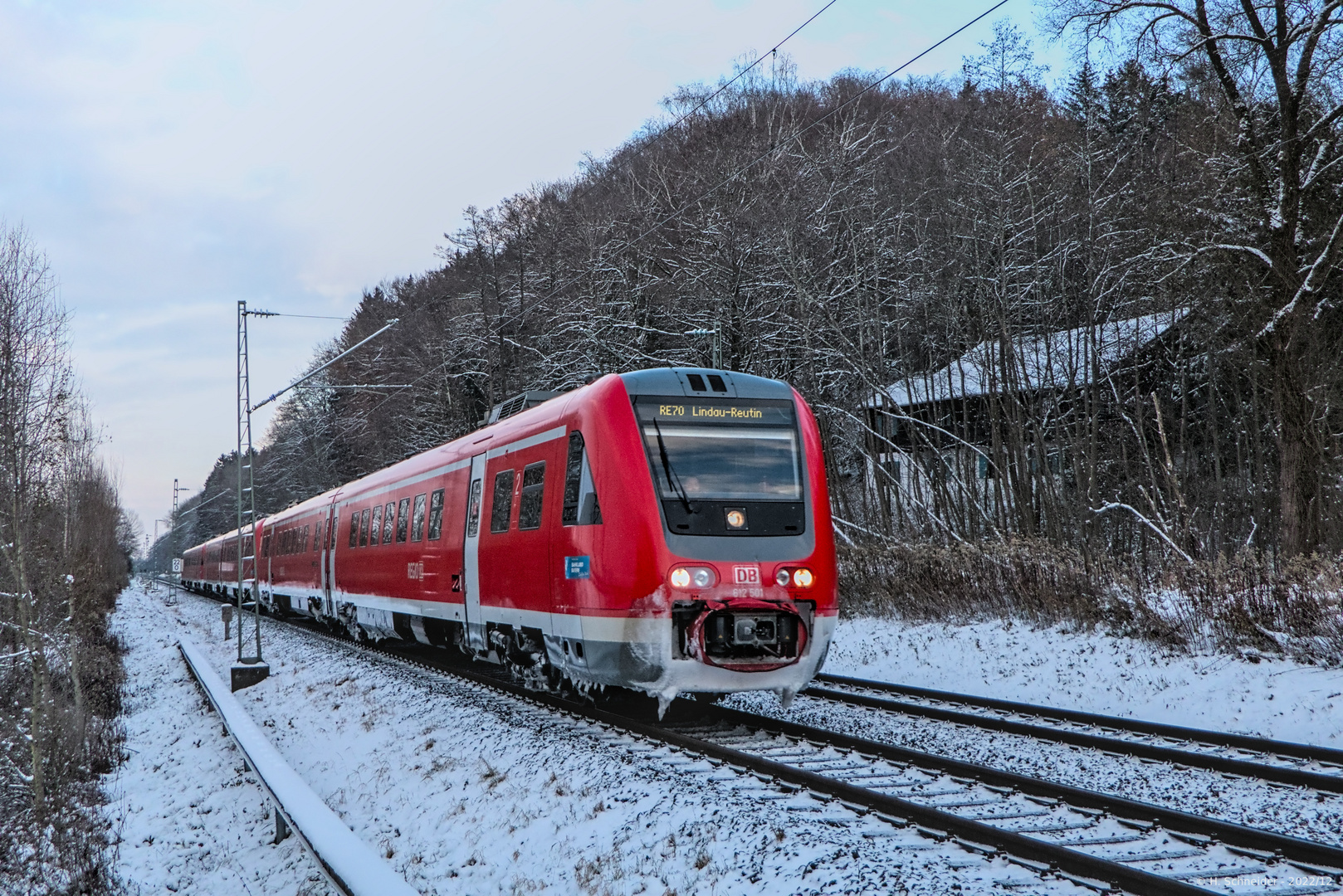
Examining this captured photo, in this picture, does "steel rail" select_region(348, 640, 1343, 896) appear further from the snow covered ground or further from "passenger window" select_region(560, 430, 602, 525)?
the snow covered ground

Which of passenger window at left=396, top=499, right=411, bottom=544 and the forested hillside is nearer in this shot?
passenger window at left=396, top=499, right=411, bottom=544

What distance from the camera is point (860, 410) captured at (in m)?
25.2

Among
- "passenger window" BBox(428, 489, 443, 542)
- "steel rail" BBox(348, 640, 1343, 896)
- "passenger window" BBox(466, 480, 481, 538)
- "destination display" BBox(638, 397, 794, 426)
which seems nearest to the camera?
"steel rail" BBox(348, 640, 1343, 896)

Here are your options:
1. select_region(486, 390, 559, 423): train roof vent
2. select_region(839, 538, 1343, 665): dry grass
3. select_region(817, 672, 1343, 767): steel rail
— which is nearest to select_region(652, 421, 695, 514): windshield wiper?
select_region(486, 390, 559, 423): train roof vent

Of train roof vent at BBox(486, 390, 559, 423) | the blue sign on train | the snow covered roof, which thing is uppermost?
the snow covered roof

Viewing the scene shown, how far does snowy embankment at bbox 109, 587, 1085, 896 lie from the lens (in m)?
5.54

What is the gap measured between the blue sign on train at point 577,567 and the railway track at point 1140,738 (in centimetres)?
333

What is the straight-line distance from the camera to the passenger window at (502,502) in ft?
37.7

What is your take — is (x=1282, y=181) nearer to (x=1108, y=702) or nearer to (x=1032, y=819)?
(x=1108, y=702)

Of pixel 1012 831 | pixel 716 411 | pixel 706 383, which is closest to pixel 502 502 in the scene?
pixel 706 383

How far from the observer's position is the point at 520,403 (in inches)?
524

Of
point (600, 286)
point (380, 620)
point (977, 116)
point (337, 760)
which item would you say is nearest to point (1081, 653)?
point (337, 760)

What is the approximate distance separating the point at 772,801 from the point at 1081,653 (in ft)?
21.0

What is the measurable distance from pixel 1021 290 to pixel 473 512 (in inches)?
626
